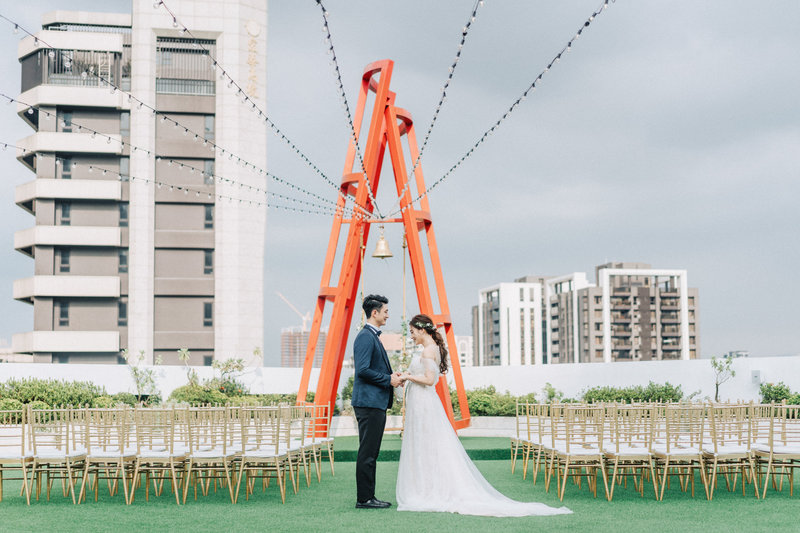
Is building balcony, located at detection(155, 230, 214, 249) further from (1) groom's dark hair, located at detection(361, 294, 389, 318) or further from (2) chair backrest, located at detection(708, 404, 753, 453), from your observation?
(2) chair backrest, located at detection(708, 404, 753, 453)

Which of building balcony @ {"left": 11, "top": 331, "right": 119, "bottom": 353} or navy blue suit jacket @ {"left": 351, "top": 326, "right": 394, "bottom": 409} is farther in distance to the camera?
building balcony @ {"left": 11, "top": 331, "right": 119, "bottom": 353}

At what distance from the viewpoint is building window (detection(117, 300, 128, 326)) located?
3862 cm

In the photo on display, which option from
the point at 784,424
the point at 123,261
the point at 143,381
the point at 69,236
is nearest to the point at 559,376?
the point at 143,381

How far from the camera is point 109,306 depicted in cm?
3847

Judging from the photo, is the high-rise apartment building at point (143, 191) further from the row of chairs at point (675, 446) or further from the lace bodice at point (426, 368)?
the lace bodice at point (426, 368)

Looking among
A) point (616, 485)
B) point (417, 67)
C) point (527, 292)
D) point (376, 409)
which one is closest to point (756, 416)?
point (616, 485)

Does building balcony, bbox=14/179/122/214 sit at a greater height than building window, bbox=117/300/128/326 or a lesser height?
greater

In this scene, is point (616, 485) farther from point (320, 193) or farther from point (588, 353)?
point (588, 353)

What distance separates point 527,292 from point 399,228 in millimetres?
93217

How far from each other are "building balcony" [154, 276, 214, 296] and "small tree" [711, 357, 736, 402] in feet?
85.5

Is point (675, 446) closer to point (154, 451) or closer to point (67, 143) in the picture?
point (154, 451)

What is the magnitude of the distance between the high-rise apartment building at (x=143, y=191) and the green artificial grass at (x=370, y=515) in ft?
102

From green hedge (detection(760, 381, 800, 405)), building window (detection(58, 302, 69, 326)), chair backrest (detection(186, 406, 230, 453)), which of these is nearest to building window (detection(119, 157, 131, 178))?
building window (detection(58, 302, 69, 326))

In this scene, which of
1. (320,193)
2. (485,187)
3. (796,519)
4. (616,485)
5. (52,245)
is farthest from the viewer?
(52,245)
